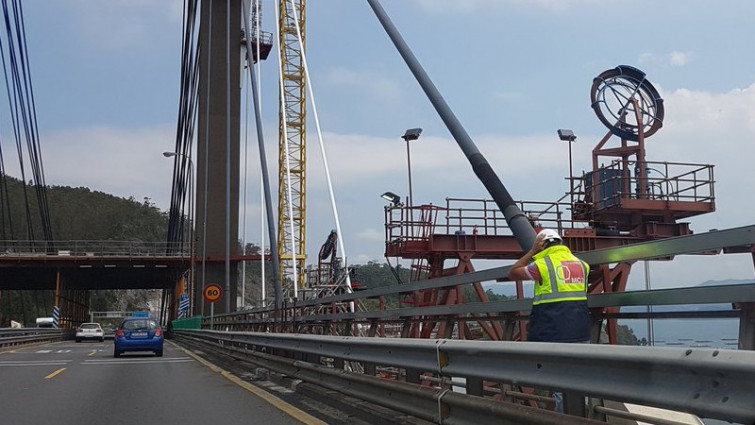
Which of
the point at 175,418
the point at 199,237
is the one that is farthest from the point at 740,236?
the point at 199,237

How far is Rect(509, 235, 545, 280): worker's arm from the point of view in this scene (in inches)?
231

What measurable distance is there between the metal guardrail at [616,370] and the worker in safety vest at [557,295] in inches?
19.8

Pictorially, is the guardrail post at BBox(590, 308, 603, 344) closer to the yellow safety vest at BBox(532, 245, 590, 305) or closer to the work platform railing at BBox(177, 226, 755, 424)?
the work platform railing at BBox(177, 226, 755, 424)

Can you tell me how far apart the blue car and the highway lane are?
7.22 m

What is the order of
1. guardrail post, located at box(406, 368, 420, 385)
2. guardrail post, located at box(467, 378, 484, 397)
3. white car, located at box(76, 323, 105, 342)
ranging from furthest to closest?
white car, located at box(76, 323, 105, 342), guardrail post, located at box(406, 368, 420, 385), guardrail post, located at box(467, 378, 484, 397)

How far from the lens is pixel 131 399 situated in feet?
34.3

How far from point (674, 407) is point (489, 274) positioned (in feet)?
11.1

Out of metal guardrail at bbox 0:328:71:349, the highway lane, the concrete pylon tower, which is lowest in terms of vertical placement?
metal guardrail at bbox 0:328:71:349

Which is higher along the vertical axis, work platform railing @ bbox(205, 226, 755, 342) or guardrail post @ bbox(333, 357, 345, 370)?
work platform railing @ bbox(205, 226, 755, 342)

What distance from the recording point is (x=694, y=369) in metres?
3.31

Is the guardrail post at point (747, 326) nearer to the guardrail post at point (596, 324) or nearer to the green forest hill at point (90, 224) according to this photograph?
the guardrail post at point (596, 324)

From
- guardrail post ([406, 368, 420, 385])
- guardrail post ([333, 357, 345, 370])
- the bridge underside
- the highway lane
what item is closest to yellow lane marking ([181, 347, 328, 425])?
the highway lane

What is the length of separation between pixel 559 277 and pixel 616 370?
1675mm

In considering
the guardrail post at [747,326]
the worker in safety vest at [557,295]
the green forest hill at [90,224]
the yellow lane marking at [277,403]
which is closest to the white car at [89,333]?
the yellow lane marking at [277,403]
